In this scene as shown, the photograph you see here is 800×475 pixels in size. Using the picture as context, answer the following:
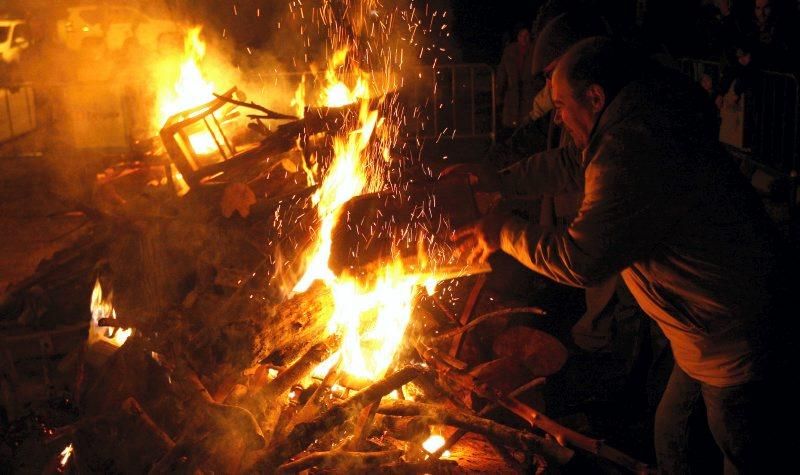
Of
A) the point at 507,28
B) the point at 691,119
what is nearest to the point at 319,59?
the point at 507,28

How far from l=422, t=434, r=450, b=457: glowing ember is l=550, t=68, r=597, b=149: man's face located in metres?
1.94

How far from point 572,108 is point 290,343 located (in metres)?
2.28

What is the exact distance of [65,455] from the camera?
139 inches

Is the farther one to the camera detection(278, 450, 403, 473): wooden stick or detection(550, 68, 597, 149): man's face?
detection(278, 450, 403, 473): wooden stick

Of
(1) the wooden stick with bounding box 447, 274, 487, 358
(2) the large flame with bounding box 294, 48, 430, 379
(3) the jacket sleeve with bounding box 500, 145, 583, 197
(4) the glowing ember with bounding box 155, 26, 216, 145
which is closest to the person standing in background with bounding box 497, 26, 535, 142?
(4) the glowing ember with bounding box 155, 26, 216, 145

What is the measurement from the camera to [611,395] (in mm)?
4703

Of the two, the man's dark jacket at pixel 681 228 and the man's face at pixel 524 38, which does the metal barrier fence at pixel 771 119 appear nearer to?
the man's face at pixel 524 38

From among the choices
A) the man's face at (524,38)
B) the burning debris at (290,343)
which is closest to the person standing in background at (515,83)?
the man's face at (524,38)

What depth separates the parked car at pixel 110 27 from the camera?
11.4 m

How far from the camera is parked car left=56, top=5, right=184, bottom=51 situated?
11.4 m

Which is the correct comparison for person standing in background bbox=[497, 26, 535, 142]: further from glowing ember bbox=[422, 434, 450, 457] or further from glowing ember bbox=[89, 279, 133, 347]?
glowing ember bbox=[89, 279, 133, 347]

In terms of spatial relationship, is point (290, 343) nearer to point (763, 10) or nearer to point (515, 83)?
point (763, 10)

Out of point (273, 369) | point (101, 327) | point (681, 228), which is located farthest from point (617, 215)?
point (101, 327)

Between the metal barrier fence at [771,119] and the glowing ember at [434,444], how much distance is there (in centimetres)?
424
